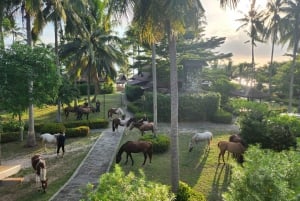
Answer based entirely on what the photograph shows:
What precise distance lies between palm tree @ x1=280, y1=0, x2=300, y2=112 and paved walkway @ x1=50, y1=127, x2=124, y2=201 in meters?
25.5

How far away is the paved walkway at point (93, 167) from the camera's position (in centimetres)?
1493

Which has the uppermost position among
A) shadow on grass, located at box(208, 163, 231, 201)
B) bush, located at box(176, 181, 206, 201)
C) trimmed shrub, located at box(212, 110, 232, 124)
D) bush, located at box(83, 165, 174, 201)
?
bush, located at box(83, 165, 174, 201)

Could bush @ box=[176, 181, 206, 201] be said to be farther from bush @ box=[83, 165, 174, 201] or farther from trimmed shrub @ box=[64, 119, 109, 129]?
trimmed shrub @ box=[64, 119, 109, 129]

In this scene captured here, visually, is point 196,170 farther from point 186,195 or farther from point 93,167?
point 93,167

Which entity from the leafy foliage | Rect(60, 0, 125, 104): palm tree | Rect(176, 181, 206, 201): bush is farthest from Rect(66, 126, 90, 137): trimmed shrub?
the leafy foliage

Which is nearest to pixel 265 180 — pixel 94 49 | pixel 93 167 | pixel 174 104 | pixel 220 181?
pixel 174 104

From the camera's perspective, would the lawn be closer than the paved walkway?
No

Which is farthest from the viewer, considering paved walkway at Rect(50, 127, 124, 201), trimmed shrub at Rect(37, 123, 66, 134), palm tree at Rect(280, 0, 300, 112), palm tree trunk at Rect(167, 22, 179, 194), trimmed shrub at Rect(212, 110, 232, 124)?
palm tree at Rect(280, 0, 300, 112)

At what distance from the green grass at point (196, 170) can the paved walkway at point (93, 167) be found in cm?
126

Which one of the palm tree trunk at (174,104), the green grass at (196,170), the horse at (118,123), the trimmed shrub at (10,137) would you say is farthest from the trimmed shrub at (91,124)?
the palm tree trunk at (174,104)

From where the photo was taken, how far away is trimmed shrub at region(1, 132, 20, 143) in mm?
25734

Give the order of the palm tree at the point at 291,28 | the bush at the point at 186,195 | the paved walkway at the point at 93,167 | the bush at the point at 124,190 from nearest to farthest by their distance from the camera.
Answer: the bush at the point at 124,190, the bush at the point at 186,195, the paved walkway at the point at 93,167, the palm tree at the point at 291,28

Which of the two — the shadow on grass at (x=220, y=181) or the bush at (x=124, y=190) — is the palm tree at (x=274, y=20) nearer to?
the shadow on grass at (x=220, y=181)

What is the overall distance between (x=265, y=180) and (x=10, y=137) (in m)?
23.4
